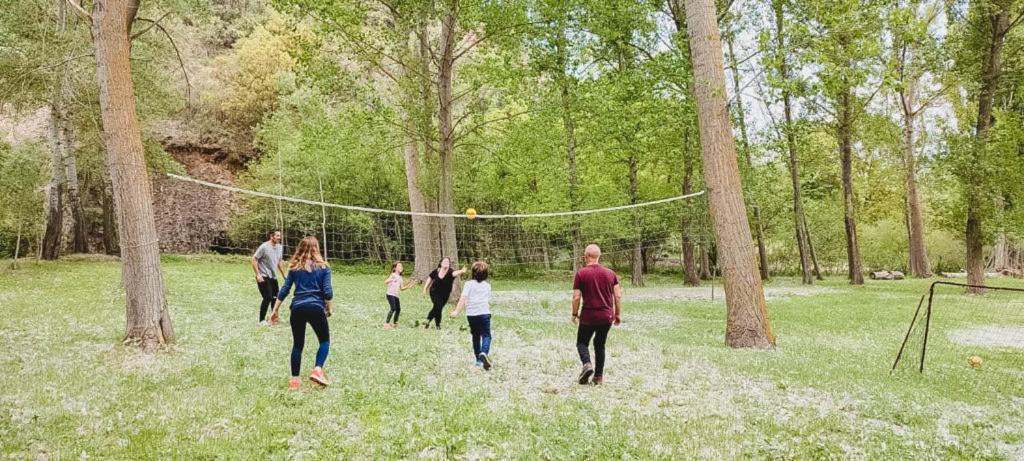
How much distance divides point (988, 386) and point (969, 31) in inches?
827

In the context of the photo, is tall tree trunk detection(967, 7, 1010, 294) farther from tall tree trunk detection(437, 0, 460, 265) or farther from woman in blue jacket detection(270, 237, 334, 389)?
woman in blue jacket detection(270, 237, 334, 389)

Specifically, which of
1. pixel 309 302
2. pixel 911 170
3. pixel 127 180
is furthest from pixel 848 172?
pixel 127 180

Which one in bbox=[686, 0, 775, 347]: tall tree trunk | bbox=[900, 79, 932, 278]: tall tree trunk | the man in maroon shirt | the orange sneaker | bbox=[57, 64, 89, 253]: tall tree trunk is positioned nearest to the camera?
the orange sneaker

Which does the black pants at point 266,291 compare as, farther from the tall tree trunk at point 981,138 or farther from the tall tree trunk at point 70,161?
the tall tree trunk at point 981,138

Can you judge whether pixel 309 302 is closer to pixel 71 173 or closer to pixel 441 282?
pixel 441 282

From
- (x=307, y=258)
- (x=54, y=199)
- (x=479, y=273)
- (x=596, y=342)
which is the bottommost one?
(x=596, y=342)

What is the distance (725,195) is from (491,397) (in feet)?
20.9

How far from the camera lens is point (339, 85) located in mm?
17266

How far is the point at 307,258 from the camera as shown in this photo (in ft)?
22.5

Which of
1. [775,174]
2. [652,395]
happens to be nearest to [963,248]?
[775,174]

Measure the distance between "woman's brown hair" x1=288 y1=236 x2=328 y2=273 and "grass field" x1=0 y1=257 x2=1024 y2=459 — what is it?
1419 mm

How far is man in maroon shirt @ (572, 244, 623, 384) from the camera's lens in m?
7.21

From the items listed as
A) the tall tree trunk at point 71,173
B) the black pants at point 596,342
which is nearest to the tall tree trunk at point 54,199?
the tall tree trunk at point 71,173

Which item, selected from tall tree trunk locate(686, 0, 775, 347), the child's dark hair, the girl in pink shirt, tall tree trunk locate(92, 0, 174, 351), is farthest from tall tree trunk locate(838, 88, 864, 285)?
tall tree trunk locate(92, 0, 174, 351)
